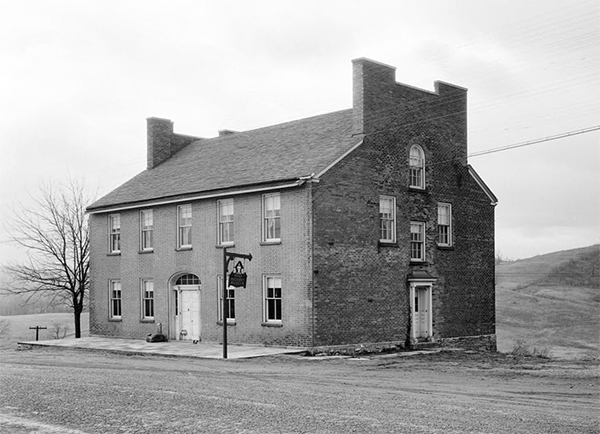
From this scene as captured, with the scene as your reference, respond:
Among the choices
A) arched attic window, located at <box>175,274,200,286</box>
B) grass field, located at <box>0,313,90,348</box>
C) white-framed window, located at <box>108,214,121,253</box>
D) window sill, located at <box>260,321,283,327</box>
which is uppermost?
white-framed window, located at <box>108,214,121,253</box>

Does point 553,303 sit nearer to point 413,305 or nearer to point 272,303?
point 413,305

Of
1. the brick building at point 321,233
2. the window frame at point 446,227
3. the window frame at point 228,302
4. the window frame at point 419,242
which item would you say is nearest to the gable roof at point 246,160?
the brick building at point 321,233

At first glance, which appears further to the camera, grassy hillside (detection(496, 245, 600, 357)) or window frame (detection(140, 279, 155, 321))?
grassy hillside (detection(496, 245, 600, 357))

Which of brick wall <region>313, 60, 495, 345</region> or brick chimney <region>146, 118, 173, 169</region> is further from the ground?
brick chimney <region>146, 118, 173, 169</region>

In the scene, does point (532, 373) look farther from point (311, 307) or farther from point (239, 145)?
point (239, 145)

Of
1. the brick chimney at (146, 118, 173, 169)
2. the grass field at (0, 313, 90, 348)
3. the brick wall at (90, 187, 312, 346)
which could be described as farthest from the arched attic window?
the grass field at (0, 313, 90, 348)

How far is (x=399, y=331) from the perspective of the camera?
29078 millimetres

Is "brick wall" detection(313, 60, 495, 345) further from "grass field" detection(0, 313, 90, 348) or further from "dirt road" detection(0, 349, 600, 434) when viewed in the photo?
"grass field" detection(0, 313, 90, 348)

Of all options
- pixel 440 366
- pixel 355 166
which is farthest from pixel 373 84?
pixel 440 366

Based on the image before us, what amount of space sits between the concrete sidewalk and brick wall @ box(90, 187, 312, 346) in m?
0.65

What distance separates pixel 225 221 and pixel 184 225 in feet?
8.32

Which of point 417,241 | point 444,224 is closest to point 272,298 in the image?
point 417,241

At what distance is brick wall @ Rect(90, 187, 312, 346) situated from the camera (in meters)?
26.6

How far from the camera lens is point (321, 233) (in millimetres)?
26469
